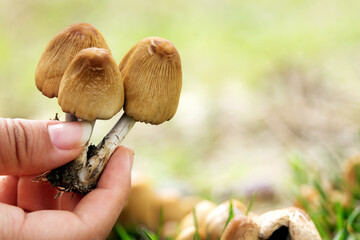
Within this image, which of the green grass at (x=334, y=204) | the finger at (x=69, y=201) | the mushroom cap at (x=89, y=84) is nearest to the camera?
the mushroom cap at (x=89, y=84)

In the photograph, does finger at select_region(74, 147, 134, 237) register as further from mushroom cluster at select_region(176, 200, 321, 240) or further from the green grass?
the green grass

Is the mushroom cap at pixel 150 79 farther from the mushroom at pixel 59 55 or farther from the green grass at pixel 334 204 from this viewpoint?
the green grass at pixel 334 204

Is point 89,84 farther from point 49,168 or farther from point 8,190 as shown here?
point 8,190

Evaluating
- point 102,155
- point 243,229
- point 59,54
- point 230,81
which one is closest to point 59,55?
point 59,54

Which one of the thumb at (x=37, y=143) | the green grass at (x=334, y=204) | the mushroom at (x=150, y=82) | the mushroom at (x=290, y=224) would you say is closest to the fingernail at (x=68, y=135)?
the thumb at (x=37, y=143)

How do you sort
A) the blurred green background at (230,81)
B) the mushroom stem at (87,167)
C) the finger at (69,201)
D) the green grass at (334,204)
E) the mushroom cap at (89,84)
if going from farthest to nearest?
1. the blurred green background at (230,81)
2. the green grass at (334,204)
3. the finger at (69,201)
4. the mushroom stem at (87,167)
5. the mushroom cap at (89,84)

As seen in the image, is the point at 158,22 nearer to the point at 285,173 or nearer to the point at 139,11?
the point at 139,11

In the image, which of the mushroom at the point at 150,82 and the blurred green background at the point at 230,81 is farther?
the blurred green background at the point at 230,81
